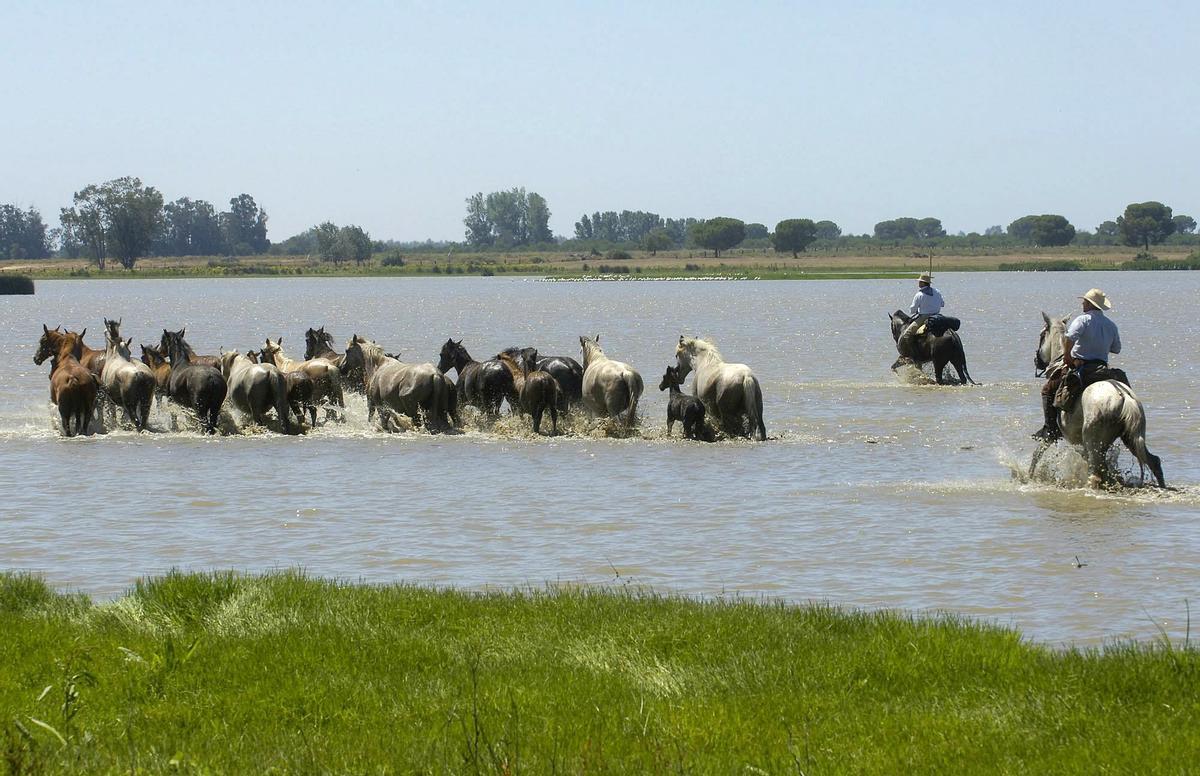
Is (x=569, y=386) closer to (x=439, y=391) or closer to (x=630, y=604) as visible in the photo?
(x=439, y=391)

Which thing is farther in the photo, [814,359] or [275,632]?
[814,359]

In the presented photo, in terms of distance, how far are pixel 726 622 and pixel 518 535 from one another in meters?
4.86

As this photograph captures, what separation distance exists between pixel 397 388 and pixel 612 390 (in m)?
3.22

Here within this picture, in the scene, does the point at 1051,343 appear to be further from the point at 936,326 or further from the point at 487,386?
the point at 936,326

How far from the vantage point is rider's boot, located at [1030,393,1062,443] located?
52.5 ft

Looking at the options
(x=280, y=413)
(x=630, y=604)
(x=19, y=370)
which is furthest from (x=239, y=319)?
(x=630, y=604)

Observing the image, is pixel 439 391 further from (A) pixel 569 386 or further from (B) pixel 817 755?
(B) pixel 817 755

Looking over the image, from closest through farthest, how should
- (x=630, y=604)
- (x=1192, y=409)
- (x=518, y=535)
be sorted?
(x=630, y=604) → (x=518, y=535) → (x=1192, y=409)

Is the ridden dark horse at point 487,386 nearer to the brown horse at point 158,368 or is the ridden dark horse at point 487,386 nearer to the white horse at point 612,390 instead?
the white horse at point 612,390

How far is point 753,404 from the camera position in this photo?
68.3ft

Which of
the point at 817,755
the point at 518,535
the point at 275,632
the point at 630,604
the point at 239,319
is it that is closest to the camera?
the point at 817,755

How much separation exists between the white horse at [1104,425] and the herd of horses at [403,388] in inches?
199

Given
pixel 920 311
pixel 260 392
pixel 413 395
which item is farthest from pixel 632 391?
pixel 920 311

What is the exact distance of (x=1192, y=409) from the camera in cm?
2458
